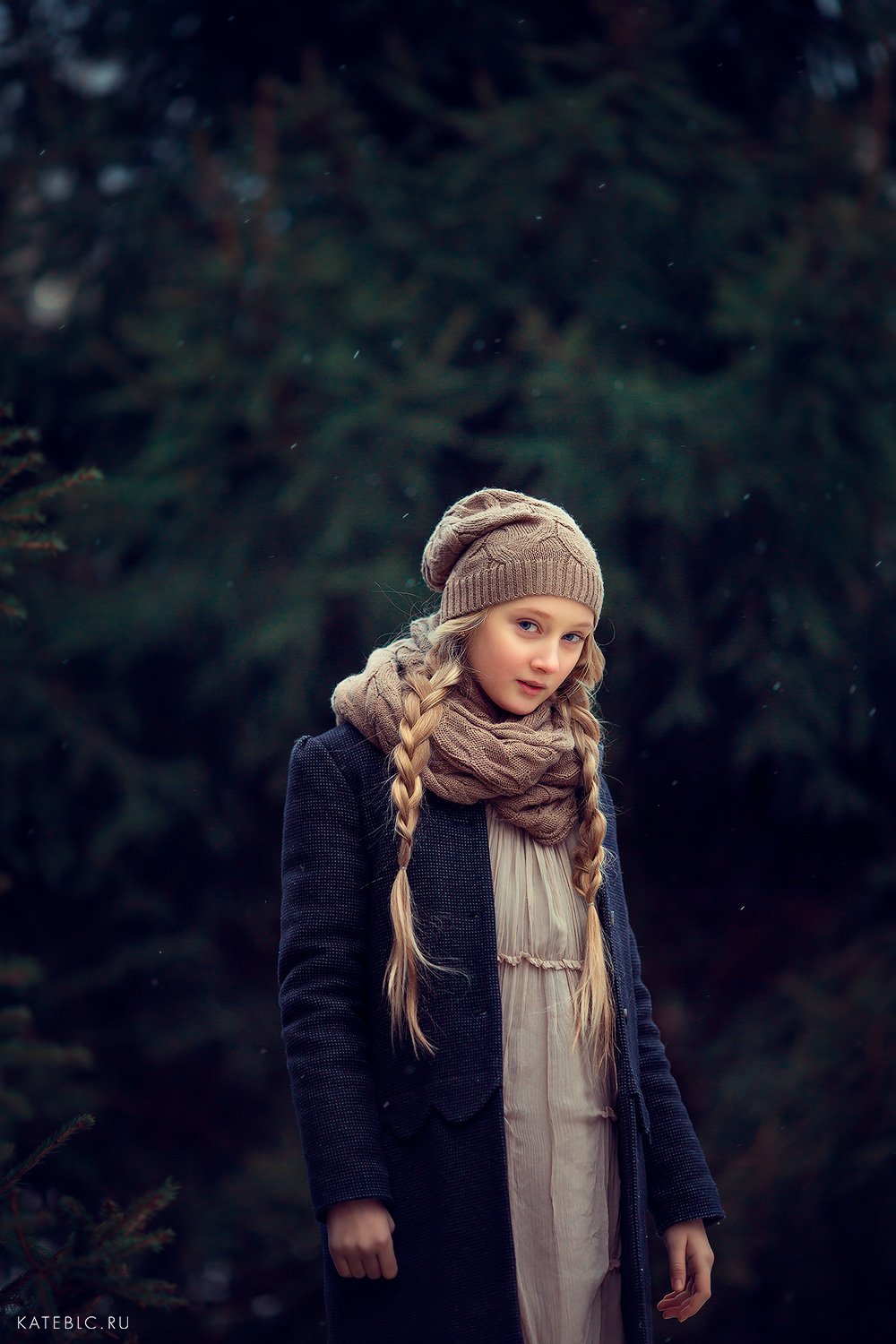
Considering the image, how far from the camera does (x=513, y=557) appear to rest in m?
1.78

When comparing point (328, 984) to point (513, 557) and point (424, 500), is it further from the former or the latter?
→ point (424, 500)

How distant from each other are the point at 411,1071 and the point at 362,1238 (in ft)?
0.73

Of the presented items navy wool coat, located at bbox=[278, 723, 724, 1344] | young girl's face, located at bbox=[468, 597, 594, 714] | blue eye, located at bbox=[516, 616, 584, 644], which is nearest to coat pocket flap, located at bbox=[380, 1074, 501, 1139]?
navy wool coat, located at bbox=[278, 723, 724, 1344]

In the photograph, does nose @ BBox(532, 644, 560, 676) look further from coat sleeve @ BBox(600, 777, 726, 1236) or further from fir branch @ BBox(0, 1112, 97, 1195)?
fir branch @ BBox(0, 1112, 97, 1195)

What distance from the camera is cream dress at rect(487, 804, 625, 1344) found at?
66.4 inches

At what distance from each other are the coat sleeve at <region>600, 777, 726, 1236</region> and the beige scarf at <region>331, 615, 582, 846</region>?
0.19 meters

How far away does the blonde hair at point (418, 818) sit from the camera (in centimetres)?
166

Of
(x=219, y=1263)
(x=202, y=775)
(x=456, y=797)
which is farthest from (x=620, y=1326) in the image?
(x=202, y=775)

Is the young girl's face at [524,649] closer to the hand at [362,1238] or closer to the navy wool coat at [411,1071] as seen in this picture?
the navy wool coat at [411,1071]

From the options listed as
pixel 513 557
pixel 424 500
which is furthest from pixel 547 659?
pixel 424 500

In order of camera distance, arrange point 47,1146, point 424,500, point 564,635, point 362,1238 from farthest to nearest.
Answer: point 424,500, point 47,1146, point 564,635, point 362,1238

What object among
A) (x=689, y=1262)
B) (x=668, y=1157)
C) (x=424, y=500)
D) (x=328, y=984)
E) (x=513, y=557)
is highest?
(x=513, y=557)

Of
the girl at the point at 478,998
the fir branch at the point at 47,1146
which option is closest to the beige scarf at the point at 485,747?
the girl at the point at 478,998

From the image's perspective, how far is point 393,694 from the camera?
1771mm
